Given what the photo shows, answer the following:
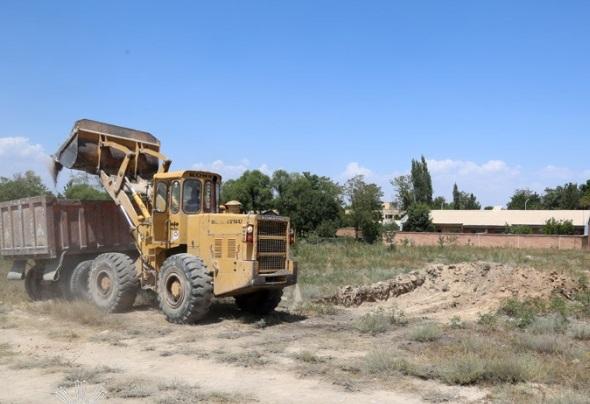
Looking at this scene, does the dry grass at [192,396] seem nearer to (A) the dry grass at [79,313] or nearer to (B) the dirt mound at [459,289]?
(A) the dry grass at [79,313]

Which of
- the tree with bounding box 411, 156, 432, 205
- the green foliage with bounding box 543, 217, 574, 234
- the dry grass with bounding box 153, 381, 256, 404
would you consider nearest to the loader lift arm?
the dry grass with bounding box 153, 381, 256, 404

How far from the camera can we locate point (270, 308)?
45.1ft

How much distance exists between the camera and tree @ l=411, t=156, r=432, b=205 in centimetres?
10706

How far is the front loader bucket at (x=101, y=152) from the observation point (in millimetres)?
14852

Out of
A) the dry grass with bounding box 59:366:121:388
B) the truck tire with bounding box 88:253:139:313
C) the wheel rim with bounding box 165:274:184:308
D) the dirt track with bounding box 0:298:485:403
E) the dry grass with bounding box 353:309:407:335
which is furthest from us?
the truck tire with bounding box 88:253:139:313

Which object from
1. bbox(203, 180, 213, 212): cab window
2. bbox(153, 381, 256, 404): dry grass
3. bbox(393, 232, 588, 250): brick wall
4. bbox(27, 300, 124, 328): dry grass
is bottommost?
bbox(393, 232, 588, 250): brick wall

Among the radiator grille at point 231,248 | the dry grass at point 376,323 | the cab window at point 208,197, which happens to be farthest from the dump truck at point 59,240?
the dry grass at point 376,323

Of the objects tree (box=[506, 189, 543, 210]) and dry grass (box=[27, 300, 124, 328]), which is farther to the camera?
tree (box=[506, 189, 543, 210])

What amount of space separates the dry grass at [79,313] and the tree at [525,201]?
12150 cm

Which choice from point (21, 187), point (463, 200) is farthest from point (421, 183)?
point (21, 187)

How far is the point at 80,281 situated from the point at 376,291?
25.7ft

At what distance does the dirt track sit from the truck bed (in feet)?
7.33

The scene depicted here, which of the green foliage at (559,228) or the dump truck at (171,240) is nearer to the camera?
the dump truck at (171,240)

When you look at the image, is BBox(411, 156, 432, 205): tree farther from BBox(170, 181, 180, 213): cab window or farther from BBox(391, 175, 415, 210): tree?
BBox(170, 181, 180, 213): cab window
